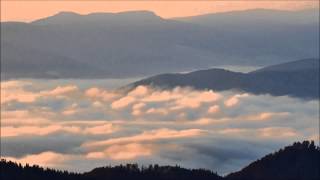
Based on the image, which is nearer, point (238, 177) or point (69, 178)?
point (69, 178)

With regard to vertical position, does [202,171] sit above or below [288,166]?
below

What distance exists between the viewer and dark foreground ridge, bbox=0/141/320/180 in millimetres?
99312

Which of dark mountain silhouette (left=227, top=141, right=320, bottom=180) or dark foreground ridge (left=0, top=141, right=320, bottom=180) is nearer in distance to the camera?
dark foreground ridge (left=0, top=141, right=320, bottom=180)

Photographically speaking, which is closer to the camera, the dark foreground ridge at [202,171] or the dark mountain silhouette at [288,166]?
the dark foreground ridge at [202,171]

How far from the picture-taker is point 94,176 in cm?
10225

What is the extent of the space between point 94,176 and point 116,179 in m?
2.09

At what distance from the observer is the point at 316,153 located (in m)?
112

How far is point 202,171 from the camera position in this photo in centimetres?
10788

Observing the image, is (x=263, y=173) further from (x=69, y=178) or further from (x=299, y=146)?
(x=69, y=178)

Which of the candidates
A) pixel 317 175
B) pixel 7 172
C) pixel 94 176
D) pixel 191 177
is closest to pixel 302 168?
pixel 317 175

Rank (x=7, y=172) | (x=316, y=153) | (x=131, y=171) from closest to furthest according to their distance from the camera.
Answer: (x=7, y=172) < (x=131, y=171) < (x=316, y=153)

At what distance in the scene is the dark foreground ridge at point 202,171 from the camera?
3910 inches

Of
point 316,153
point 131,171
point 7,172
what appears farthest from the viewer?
point 316,153

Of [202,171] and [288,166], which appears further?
[288,166]
